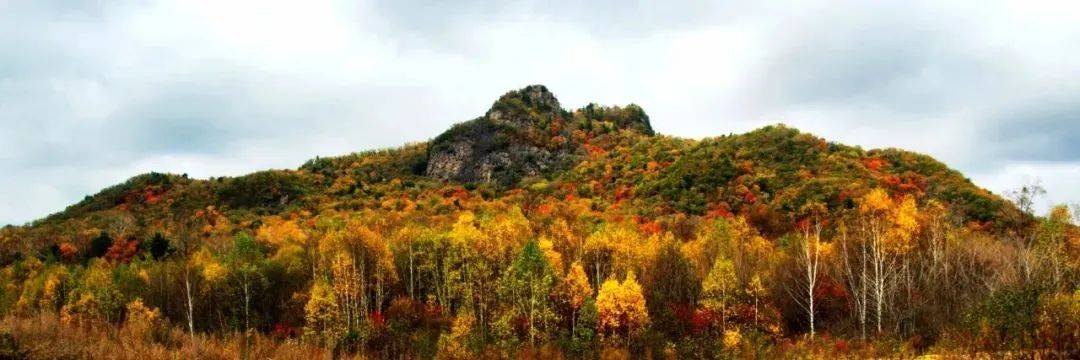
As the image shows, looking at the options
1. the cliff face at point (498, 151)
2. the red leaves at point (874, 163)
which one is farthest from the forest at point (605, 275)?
the cliff face at point (498, 151)

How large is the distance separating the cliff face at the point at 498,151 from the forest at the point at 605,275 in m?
24.1

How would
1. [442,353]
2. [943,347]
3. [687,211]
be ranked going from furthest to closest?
[687,211] < [442,353] < [943,347]

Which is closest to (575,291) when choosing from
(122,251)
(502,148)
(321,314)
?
(321,314)

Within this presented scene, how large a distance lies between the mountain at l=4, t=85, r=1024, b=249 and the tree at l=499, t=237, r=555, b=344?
3418 cm

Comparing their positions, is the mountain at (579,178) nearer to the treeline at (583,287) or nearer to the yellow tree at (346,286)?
the treeline at (583,287)

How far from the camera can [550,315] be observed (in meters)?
34.2

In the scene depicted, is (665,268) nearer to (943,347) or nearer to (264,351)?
(943,347)

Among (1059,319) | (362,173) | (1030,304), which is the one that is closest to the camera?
(1059,319)

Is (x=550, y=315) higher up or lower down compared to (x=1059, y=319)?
lower down

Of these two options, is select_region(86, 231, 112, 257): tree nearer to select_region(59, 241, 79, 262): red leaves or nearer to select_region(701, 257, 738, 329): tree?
select_region(59, 241, 79, 262): red leaves

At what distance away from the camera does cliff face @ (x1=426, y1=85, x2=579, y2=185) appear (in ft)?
366

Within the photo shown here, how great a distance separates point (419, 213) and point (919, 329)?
56.3 meters

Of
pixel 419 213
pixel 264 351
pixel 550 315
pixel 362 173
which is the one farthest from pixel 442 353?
pixel 362 173

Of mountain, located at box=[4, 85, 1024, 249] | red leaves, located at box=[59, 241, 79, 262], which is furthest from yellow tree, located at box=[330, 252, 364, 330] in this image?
mountain, located at box=[4, 85, 1024, 249]
